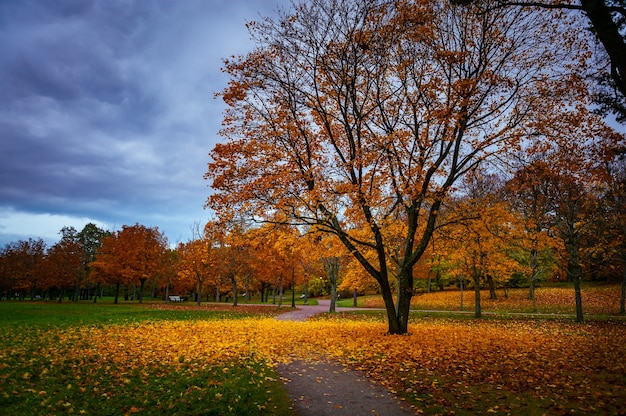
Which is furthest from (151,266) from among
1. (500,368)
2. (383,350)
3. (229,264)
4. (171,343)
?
(500,368)

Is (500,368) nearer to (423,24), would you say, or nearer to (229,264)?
(423,24)

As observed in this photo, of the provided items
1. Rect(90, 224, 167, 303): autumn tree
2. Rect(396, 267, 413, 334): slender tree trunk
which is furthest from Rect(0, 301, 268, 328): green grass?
Rect(90, 224, 167, 303): autumn tree

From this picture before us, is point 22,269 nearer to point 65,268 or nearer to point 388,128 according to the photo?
point 65,268

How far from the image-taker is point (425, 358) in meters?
9.85

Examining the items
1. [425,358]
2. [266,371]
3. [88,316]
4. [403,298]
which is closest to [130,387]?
[266,371]

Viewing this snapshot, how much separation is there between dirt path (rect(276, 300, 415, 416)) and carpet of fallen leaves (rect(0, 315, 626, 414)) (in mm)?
422

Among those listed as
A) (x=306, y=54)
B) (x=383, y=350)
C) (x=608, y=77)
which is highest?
(x=306, y=54)

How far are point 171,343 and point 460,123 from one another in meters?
12.9

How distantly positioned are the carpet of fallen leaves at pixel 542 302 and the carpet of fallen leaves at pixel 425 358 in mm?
17294

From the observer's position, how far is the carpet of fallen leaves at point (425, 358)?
6.63m

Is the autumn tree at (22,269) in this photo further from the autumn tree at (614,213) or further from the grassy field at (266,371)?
the autumn tree at (614,213)

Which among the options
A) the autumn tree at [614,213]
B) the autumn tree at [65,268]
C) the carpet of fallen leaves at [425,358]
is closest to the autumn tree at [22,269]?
the autumn tree at [65,268]

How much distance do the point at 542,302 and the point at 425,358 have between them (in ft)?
104

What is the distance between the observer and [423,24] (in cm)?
1252
